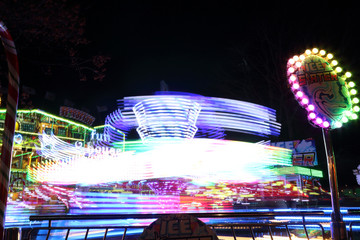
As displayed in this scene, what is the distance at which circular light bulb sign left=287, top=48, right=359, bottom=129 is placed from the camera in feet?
22.3

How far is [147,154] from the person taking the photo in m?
12.1

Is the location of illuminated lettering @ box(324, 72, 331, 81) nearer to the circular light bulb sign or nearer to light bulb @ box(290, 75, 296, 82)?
the circular light bulb sign

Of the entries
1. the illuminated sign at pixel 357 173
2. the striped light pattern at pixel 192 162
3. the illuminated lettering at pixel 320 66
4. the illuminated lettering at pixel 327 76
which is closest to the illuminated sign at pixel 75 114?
the striped light pattern at pixel 192 162

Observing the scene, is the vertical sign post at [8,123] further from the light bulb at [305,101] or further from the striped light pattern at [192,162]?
the striped light pattern at [192,162]

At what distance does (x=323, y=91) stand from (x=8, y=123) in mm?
6385

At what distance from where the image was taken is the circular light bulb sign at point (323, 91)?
268 inches

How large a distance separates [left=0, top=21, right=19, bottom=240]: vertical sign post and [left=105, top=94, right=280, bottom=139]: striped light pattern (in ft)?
25.9

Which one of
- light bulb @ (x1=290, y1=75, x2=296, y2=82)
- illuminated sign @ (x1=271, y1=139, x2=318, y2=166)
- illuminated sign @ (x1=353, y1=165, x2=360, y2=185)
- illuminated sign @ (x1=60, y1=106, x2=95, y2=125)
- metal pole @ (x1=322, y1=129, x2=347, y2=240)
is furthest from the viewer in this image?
illuminated sign @ (x1=60, y1=106, x2=95, y2=125)

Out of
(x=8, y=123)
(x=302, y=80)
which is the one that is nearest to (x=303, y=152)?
(x=302, y=80)

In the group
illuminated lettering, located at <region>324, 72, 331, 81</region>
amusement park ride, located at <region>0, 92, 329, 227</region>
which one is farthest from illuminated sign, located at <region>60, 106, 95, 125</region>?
illuminated lettering, located at <region>324, 72, 331, 81</region>

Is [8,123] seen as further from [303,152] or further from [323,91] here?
[303,152]

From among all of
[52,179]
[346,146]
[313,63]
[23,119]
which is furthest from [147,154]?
[346,146]

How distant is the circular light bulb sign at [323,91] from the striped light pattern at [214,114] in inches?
177

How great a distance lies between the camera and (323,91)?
6.90 meters
